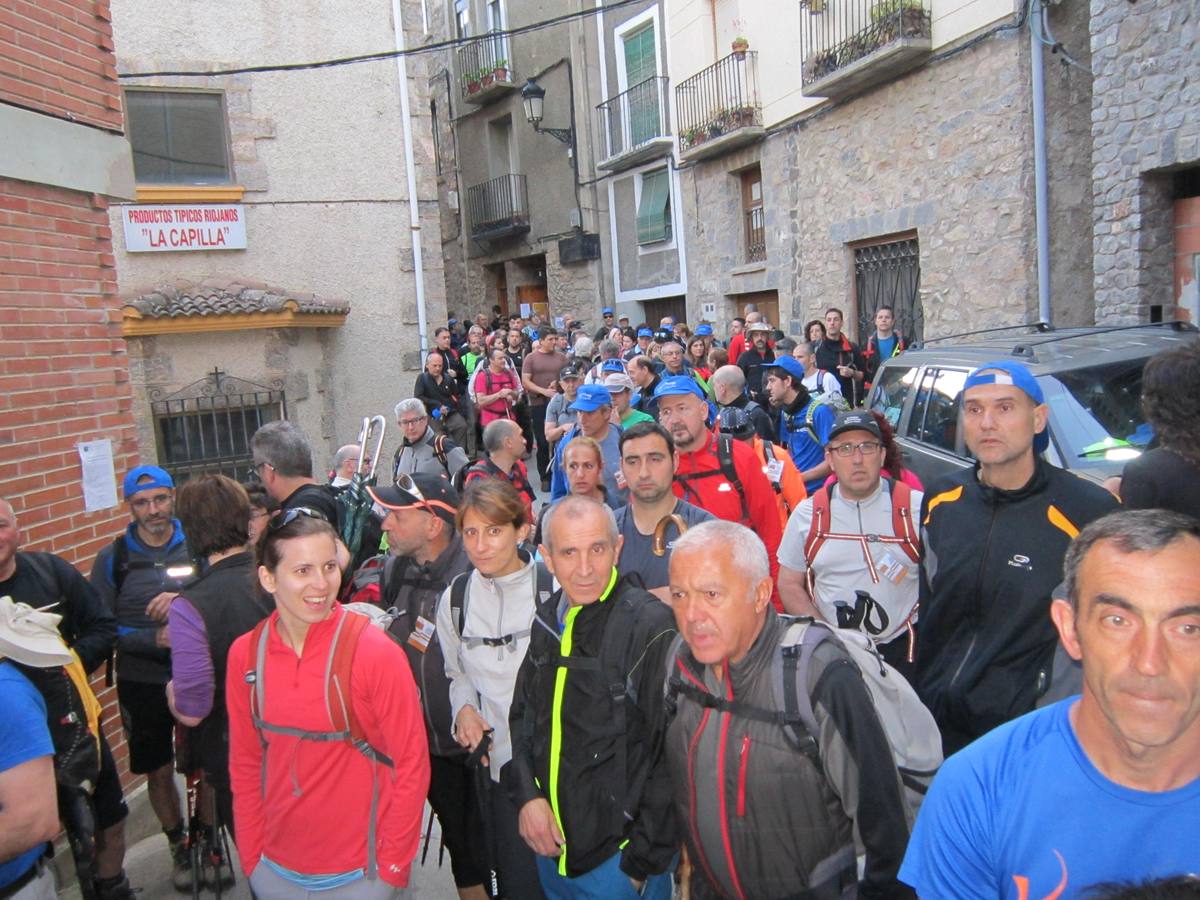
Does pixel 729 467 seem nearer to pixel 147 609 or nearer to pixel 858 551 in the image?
pixel 858 551

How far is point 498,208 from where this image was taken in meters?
23.9

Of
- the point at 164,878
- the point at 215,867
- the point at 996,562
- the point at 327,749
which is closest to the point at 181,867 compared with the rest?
the point at 164,878

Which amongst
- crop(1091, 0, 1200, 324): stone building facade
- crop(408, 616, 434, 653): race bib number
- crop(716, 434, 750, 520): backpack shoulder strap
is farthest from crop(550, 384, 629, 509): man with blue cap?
Answer: crop(1091, 0, 1200, 324): stone building facade

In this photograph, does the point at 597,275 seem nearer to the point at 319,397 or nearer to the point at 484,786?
the point at 319,397

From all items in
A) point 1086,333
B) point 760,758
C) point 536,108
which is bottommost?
point 760,758

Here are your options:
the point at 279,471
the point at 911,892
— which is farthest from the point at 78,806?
the point at 911,892

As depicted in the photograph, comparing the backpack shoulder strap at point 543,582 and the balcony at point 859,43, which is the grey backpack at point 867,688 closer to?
the backpack shoulder strap at point 543,582

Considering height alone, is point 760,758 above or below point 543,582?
below

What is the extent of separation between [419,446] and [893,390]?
11.6 ft

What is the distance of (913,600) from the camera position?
329cm

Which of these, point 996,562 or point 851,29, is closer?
point 996,562

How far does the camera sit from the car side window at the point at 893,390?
6129mm

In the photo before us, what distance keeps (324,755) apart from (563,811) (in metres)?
0.72

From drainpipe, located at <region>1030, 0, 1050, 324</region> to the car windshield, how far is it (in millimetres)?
5191
